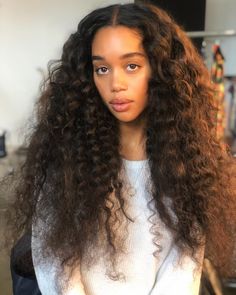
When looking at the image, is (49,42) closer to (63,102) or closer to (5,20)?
(5,20)

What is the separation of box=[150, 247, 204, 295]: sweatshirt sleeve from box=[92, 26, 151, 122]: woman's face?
322mm

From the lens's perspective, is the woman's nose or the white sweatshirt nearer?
the woman's nose

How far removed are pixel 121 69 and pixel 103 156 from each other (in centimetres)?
19

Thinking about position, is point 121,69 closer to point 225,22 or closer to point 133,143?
point 133,143

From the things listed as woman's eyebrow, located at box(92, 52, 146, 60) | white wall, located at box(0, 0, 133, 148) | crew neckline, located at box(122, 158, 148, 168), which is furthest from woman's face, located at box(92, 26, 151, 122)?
white wall, located at box(0, 0, 133, 148)

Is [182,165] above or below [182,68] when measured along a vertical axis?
below

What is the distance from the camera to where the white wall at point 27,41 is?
2.08m

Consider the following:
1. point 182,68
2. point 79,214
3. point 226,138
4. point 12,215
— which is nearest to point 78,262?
point 79,214

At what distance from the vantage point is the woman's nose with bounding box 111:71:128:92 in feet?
2.37

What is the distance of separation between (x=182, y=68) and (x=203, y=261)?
1.43ft

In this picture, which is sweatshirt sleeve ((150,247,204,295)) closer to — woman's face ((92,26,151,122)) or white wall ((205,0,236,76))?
woman's face ((92,26,151,122))

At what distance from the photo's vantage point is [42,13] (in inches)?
82.4

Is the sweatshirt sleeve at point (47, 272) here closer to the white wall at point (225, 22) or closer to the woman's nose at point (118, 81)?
the woman's nose at point (118, 81)

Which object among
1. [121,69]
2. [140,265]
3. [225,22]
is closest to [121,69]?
[121,69]
